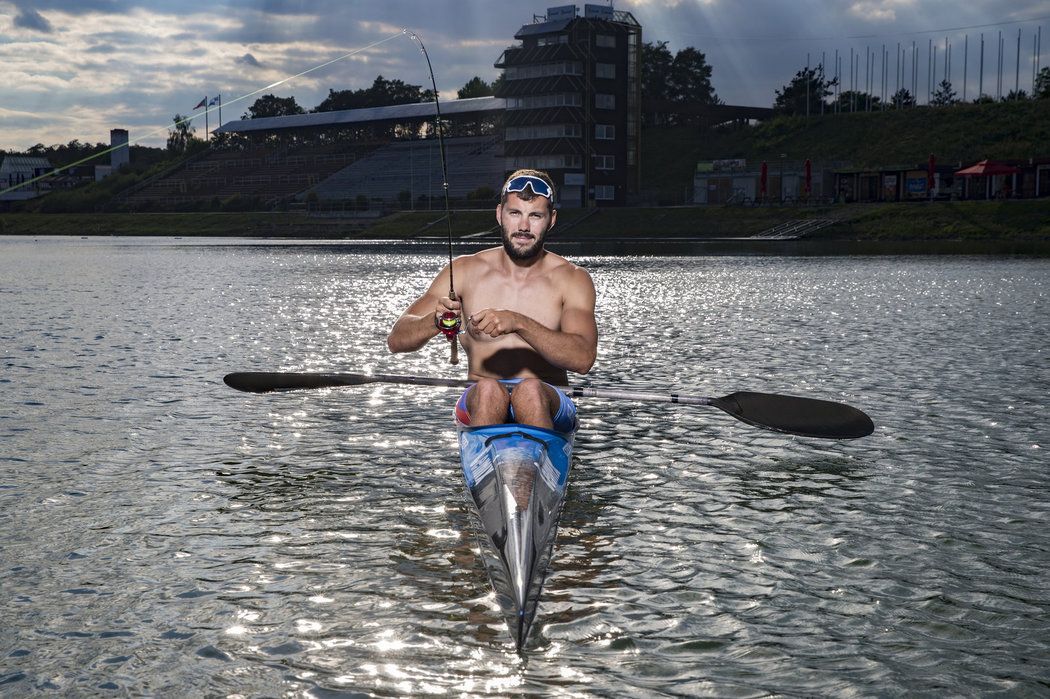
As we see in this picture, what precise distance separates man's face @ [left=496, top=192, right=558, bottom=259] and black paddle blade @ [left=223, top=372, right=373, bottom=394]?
2.54 metres

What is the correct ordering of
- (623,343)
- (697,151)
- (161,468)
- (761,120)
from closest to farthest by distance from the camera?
1. (161,468)
2. (623,343)
3. (697,151)
4. (761,120)

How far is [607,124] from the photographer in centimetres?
12100

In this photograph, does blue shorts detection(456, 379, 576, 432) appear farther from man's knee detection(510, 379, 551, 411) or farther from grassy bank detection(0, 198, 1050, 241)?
grassy bank detection(0, 198, 1050, 241)

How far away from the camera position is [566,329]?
9484 mm

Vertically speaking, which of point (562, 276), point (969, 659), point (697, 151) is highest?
point (697, 151)

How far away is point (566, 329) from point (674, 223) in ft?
282

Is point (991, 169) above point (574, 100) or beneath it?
beneath

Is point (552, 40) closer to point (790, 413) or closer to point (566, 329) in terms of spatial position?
point (790, 413)

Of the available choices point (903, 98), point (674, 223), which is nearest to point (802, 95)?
point (903, 98)

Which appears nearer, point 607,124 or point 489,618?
point 489,618

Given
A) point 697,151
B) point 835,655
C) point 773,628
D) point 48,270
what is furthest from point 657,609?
point 697,151

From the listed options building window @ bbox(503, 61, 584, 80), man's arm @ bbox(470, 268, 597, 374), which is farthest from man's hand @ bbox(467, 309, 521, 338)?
building window @ bbox(503, 61, 584, 80)

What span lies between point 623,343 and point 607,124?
101 meters

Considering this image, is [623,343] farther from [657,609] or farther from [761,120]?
[761,120]
